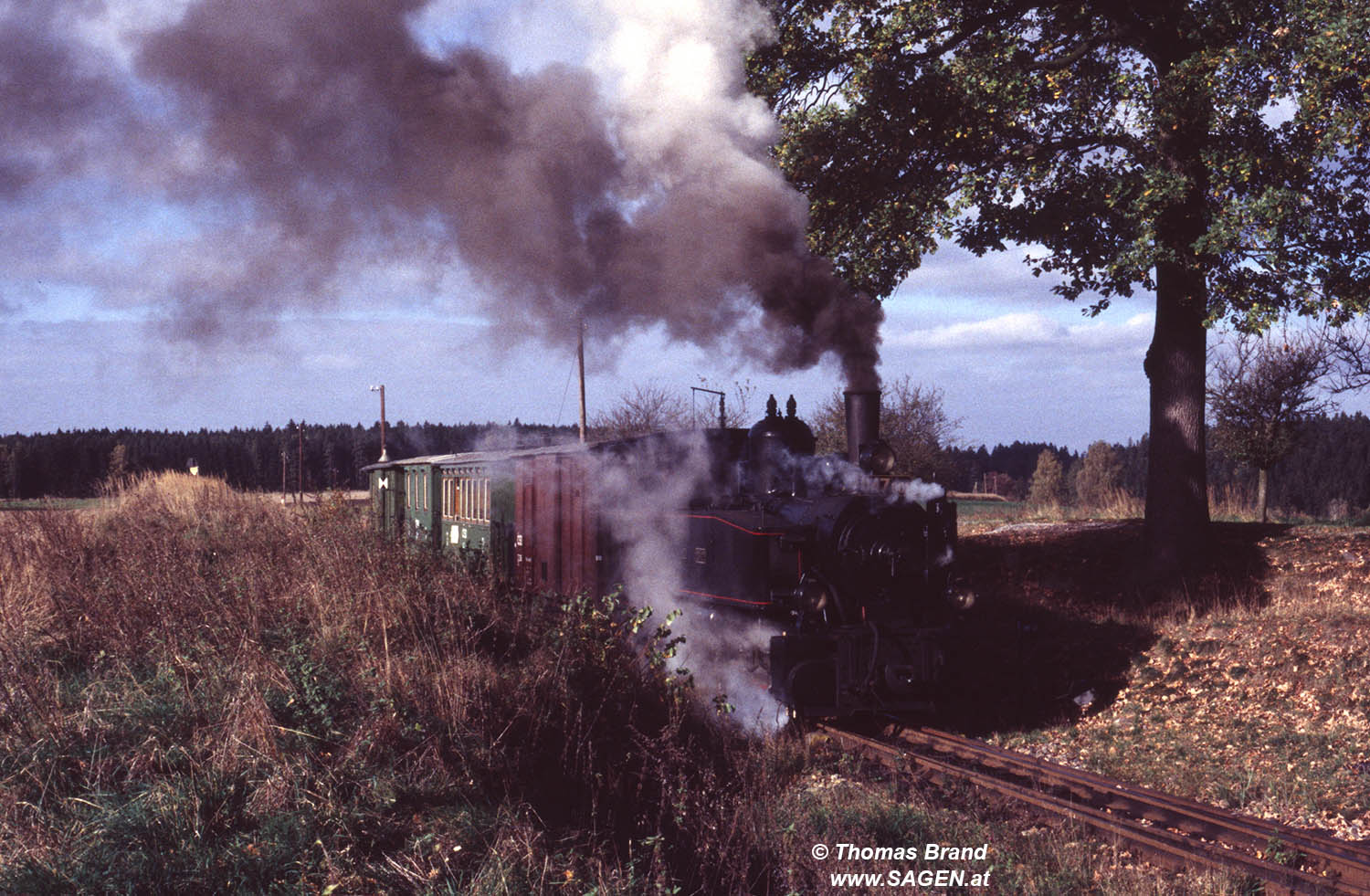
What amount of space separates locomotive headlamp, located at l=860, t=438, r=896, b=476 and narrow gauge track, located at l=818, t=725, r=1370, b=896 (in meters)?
2.18

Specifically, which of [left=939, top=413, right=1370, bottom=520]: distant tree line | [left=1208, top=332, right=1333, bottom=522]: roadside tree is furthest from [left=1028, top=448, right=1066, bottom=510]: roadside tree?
[left=1208, top=332, right=1333, bottom=522]: roadside tree

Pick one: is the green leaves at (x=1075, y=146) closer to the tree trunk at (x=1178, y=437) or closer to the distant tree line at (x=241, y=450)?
the tree trunk at (x=1178, y=437)

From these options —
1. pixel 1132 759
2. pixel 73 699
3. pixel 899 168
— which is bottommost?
pixel 1132 759

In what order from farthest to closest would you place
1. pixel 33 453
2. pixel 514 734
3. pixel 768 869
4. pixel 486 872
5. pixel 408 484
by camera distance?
pixel 33 453 < pixel 408 484 < pixel 514 734 < pixel 768 869 < pixel 486 872

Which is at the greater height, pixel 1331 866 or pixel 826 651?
pixel 826 651

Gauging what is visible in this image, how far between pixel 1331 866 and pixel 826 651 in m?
3.37

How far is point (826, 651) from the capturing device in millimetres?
7223

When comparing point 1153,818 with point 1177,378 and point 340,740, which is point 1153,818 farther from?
point 1177,378

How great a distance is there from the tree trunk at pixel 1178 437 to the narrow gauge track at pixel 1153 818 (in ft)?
15.9

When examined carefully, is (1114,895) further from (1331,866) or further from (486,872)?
(486,872)

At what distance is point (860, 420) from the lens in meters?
8.20

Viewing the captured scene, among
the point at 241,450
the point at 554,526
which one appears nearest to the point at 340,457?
the point at 241,450

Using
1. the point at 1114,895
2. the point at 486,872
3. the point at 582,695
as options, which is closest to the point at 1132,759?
the point at 1114,895

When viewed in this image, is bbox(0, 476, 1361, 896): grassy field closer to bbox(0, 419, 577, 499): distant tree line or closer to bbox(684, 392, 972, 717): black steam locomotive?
bbox(684, 392, 972, 717): black steam locomotive
